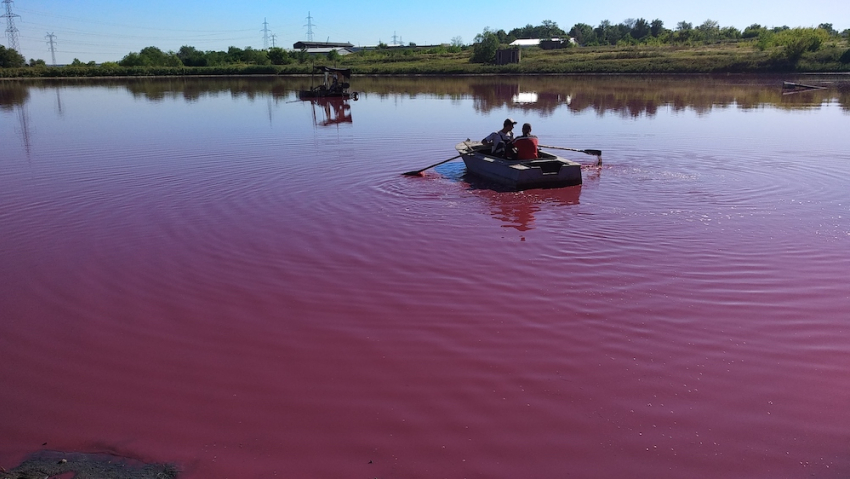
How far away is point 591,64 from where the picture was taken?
196 feet

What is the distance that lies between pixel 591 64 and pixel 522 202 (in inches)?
2087

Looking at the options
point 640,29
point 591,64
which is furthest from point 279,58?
point 640,29

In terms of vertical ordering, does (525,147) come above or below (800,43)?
below

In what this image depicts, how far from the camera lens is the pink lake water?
4.42 m

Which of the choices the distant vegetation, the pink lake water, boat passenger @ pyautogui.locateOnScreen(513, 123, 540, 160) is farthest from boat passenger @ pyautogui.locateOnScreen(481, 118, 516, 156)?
the distant vegetation

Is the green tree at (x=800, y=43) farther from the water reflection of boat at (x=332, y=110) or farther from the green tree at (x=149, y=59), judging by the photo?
the green tree at (x=149, y=59)

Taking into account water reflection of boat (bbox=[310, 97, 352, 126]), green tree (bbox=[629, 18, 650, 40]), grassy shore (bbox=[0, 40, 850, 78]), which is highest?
green tree (bbox=[629, 18, 650, 40])

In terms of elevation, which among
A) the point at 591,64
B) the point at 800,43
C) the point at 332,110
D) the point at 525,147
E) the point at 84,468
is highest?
the point at 800,43

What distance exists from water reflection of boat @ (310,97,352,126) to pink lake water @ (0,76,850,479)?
11528 mm

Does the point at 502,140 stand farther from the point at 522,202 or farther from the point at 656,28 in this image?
the point at 656,28

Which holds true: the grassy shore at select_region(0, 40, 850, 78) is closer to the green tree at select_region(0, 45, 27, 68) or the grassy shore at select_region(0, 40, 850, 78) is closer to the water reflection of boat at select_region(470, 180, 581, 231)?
the green tree at select_region(0, 45, 27, 68)

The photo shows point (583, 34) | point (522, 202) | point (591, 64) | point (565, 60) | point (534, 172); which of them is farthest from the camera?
point (583, 34)

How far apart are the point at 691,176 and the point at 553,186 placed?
326 cm

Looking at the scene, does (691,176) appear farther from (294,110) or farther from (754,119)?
(294,110)
